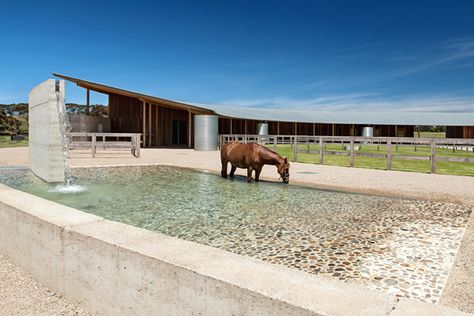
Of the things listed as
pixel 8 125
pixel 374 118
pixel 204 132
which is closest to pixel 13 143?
pixel 204 132

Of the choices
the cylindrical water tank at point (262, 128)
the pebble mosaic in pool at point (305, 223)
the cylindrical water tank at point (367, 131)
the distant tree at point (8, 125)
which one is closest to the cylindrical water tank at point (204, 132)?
the cylindrical water tank at point (262, 128)

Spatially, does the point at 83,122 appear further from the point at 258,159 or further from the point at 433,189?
the point at 433,189

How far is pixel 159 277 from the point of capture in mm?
2430

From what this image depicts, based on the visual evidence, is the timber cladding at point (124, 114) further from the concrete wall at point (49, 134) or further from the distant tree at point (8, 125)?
the distant tree at point (8, 125)

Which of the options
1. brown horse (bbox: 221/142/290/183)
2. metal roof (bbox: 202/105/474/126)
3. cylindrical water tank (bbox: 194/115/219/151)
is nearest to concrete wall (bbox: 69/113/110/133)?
cylindrical water tank (bbox: 194/115/219/151)

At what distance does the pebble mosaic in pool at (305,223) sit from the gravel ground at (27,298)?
2008 millimetres

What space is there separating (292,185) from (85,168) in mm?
8183

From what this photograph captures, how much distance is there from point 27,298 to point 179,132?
29901 millimetres

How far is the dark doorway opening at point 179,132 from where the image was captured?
32013 millimetres

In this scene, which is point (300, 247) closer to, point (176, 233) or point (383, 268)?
point (383, 268)

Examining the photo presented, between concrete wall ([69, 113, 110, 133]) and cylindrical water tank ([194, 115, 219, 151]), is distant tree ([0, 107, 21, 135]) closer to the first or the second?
concrete wall ([69, 113, 110, 133])

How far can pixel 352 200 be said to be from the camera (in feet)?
26.3

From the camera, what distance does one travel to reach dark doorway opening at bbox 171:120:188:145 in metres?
32.0

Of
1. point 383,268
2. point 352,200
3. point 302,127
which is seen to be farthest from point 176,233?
point 302,127
